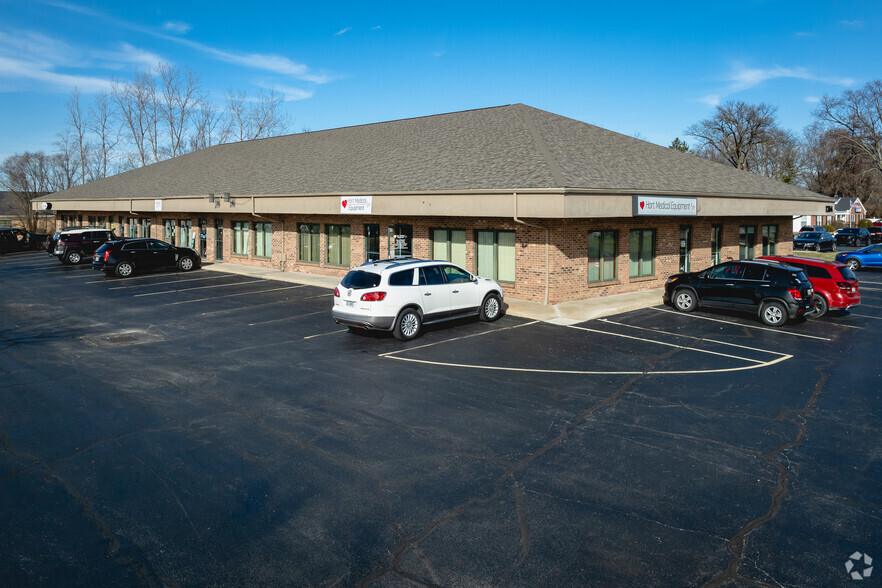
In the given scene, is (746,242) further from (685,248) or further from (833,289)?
(833,289)

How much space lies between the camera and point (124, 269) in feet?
90.9

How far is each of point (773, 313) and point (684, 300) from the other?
2.70 meters

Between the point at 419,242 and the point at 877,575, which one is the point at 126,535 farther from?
the point at 419,242

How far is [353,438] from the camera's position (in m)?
7.93

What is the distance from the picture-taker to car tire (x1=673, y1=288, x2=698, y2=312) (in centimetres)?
1800

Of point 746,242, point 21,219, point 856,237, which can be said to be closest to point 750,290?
point 746,242

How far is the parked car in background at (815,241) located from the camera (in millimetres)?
46094

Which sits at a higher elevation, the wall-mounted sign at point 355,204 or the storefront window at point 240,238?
the wall-mounted sign at point 355,204

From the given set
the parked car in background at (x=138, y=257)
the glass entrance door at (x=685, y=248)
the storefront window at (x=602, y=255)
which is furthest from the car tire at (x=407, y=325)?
the parked car in background at (x=138, y=257)

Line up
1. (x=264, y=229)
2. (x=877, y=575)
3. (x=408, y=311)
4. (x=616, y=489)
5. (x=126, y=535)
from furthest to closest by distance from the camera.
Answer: (x=264, y=229), (x=408, y=311), (x=616, y=489), (x=126, y=535), (x=877, y=575)

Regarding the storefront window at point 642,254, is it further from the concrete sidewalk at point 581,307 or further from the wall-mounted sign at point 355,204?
the wall-mounted sign at point 355,204

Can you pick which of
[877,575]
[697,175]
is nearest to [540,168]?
[697,175]

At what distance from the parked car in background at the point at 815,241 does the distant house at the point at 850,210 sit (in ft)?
169

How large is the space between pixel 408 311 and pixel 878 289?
21961 mm
